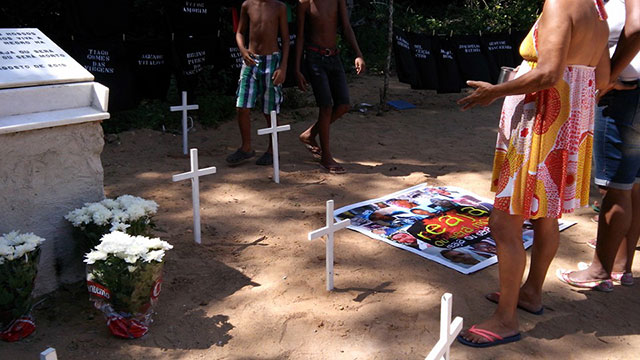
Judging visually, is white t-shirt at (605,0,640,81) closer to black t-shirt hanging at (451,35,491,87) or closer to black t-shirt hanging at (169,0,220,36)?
black t-shirt hanging at (169,0,220,36)

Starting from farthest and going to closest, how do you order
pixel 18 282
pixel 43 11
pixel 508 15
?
pixel 508 15 < pixel 43 11 < pixel 18 282

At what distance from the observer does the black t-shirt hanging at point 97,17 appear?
620cm

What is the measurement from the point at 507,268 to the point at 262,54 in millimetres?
3348

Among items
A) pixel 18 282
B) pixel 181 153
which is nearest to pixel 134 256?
pixel 18 282

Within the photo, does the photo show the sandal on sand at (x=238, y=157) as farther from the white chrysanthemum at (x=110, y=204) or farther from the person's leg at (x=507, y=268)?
the person's leg at (x=507, y=268)

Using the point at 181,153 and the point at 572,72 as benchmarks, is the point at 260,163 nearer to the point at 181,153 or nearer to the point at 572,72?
the point at 181,153

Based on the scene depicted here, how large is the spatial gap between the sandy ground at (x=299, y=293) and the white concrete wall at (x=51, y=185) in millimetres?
191

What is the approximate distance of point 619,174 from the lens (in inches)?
125

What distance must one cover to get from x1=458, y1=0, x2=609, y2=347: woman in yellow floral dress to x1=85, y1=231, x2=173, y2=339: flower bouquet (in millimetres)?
1514

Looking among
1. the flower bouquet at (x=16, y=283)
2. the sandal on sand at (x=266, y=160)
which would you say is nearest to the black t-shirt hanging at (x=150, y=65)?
the sandal on sand at (x=266, y=160)

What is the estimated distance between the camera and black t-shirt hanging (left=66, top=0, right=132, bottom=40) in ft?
20.3

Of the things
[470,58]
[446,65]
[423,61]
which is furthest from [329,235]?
[470,58]

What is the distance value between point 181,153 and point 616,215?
4.20 meters

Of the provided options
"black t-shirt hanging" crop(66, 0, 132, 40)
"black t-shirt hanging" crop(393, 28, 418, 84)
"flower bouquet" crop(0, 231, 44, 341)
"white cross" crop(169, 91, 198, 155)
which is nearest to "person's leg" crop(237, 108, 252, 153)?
"white cross" crop(169, 91, 198, 155)
